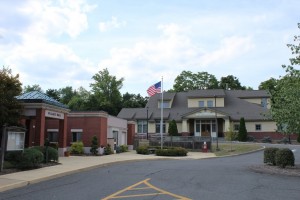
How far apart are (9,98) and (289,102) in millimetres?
16413

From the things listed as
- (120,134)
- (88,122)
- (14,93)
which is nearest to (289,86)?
(14,93)

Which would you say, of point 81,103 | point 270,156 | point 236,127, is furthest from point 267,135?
point 81,103

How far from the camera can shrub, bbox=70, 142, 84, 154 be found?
1341 inches

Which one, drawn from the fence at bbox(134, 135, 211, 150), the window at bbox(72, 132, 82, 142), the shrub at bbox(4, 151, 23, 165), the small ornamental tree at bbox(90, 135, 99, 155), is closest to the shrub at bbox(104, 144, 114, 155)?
the small ornamental tree at bbox(90, 135, 99, 155)

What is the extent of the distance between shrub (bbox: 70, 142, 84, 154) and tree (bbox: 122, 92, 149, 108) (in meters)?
57.6

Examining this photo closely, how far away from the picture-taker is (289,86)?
2008 cm

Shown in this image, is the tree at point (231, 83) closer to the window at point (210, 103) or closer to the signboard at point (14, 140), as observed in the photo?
the window at point (210, 103)

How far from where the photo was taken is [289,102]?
65.8ft

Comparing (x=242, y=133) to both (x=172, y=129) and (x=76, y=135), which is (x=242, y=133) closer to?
(x=172, y=129)

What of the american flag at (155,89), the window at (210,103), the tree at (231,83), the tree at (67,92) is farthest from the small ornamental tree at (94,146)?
the tree at (67,92)

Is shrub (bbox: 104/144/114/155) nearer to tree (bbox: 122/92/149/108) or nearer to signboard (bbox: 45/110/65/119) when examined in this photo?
signboard (bbox: 45/110/65/119)

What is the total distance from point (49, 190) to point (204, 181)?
19.2 feet

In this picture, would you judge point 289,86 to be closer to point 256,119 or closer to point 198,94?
point 256,119

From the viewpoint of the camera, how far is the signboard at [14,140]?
1845 cm
